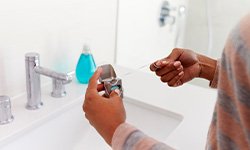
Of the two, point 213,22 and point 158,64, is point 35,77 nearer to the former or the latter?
point 158,64

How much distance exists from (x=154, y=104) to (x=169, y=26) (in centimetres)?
78

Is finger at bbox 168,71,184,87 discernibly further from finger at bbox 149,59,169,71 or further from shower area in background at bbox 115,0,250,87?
shower area in background at bbox 115,0,250,87

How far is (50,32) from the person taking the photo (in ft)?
2.92

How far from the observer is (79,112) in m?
0.90

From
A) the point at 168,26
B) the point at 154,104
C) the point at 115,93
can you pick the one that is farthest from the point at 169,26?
the point at 115,93

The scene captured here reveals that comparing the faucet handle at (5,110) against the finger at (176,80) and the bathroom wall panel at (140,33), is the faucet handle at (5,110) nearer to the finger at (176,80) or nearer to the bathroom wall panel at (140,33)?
the finger at (176,80)

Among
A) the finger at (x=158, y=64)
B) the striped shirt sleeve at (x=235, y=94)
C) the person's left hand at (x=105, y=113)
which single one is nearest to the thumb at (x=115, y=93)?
the person's left hand at (x=105, y=113)

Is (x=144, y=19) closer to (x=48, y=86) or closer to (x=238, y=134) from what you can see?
(x=48, y=86)

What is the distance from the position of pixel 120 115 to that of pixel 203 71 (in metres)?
0.35

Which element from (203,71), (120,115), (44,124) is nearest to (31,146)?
(44,124)

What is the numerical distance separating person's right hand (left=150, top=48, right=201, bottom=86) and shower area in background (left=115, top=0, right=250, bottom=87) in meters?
0.44

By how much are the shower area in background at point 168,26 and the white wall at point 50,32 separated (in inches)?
4.5

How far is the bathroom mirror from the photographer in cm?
124

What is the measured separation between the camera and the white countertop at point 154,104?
737mm
